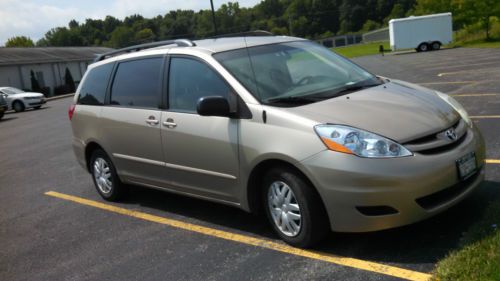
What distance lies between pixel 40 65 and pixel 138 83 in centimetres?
4524

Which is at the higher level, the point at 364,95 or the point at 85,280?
the point at 364,95

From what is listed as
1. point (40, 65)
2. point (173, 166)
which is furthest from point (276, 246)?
A: point (40, 65)

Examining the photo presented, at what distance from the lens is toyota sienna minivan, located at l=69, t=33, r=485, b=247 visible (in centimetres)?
384

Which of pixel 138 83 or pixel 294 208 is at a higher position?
pixel 138 83

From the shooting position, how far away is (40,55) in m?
49.2

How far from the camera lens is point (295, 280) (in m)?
3.80

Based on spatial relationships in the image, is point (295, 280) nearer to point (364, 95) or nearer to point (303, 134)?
point (303, 134)

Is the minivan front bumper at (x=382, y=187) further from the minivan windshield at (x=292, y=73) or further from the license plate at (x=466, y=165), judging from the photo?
the minivan windshield at (x=292, y=73)

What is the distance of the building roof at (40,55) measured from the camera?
44266 mm

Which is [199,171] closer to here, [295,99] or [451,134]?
[295,99]

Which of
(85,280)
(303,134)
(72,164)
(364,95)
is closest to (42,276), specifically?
(85,280)

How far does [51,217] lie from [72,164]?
332cm

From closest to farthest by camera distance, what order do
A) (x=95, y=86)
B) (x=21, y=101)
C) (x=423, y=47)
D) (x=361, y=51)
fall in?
(x=95, y=86), (x=21, y=101), (x=423, y=47), (x=361, y=51)

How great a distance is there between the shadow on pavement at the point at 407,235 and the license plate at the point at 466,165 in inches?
16.6
